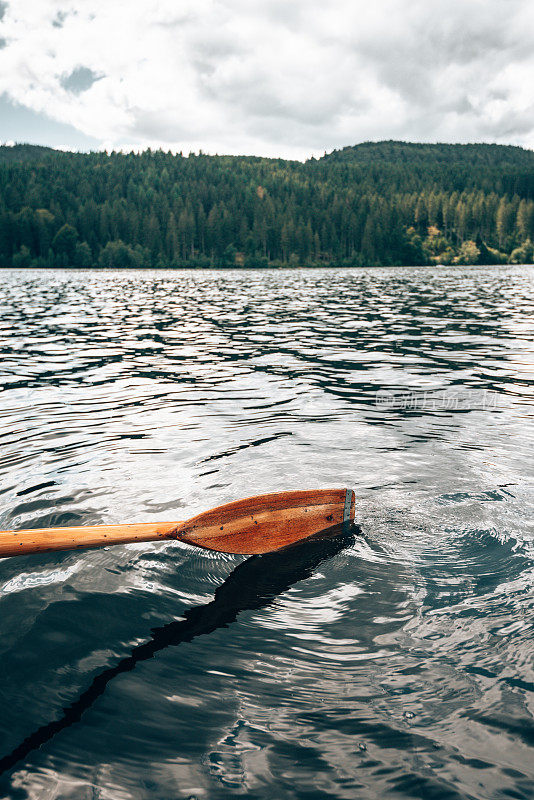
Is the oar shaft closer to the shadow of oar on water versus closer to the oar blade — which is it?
the oar blade

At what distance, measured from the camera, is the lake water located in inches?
128

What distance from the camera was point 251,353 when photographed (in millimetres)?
18875

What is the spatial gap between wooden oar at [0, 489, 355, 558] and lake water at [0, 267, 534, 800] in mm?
310

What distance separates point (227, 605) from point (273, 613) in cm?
44

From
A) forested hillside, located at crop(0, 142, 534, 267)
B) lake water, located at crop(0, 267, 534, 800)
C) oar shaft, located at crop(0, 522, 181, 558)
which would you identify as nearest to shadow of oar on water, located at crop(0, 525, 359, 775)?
lake water, located at crop(0, 267, 534, 800)

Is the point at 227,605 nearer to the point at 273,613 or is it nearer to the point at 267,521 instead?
the point at 273,613

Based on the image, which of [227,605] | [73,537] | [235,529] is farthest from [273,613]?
[73,537]

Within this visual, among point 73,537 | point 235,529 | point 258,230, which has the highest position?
point 258,230

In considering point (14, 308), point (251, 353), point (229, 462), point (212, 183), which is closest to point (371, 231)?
point (212, 183)

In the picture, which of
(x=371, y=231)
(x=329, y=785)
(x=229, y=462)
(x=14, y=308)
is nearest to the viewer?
(x=329, y=785)

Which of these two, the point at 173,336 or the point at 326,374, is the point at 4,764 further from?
the point at 173,336

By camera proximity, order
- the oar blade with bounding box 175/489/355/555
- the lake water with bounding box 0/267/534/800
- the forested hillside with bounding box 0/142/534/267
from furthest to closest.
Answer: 1. the forested hillside with bounding box 0/142/534/267
2. the oar blade with bounding box 175/489/355/555
3. the lake water with bounding box 0/267/534/800

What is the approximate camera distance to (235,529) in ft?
17.7

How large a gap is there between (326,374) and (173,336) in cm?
961
